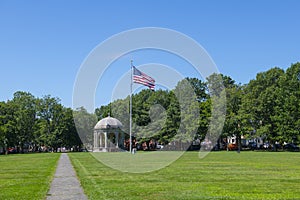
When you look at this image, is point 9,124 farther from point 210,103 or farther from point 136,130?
point 210,103

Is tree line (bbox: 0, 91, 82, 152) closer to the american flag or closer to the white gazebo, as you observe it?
the white gazebo

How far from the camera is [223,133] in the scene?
81.9 metres

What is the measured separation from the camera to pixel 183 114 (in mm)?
85188

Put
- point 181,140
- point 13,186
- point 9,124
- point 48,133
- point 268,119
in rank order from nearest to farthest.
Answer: point 13,186
point 268,119
point 181,140
point 9,124
point 48,133

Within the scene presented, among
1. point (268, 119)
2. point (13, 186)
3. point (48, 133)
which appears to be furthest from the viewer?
point (48, 133)

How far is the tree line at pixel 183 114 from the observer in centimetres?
7588

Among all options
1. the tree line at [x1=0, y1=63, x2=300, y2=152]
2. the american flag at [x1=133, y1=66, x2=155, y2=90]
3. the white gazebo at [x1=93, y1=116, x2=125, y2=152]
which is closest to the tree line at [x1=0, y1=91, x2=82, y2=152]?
the tree line at [x1=0, y1=63, x2=300, y2=152]

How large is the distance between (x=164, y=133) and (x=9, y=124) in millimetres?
34760

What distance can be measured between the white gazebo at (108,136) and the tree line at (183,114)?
166 inches

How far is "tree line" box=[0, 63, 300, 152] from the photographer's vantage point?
75.9 m

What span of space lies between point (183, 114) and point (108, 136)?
1645 centimetres

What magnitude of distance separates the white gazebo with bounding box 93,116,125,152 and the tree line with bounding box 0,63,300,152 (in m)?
4.22

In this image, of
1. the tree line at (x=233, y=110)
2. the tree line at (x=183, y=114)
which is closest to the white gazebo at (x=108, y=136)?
the tree line at (x=183, y=114)

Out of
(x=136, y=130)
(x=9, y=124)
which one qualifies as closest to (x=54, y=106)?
(x=9, y=124)
